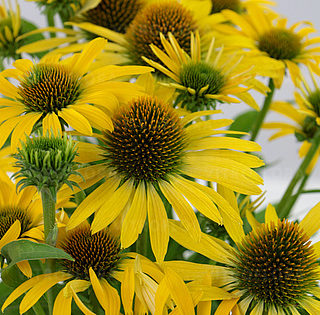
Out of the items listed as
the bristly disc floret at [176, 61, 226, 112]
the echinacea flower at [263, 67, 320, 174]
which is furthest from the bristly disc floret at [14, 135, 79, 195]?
the echinacea flower at [263, 67, 320, 174]

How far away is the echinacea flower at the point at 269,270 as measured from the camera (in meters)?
0.47

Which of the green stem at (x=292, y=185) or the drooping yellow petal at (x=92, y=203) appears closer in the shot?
the drooping yellow petal at (x=92, y=203)

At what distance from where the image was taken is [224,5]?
783 millimetres

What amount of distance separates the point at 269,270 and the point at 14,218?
26 cm

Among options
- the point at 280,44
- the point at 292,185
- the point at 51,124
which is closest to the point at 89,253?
the point at 51,124

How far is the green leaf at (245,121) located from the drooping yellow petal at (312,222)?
35 cm

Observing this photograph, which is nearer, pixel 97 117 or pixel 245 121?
pixel 97 117

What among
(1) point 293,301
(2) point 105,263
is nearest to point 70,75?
(2) point 105,263

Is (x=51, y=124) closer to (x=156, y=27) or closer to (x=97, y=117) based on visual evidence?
(x=97, y=117)

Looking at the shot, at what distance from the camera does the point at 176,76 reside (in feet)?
1.87

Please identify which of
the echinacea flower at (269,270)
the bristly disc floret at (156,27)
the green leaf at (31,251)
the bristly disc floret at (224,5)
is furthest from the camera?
the bristly disc floret at (224,5)

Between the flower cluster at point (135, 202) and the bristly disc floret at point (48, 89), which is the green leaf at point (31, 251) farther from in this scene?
the bristly disc floret at point (48, 89)

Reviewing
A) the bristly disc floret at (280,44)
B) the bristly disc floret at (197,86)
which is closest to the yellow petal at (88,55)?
the bristly disc floret at (197,86)

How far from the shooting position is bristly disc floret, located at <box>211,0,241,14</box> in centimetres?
78
